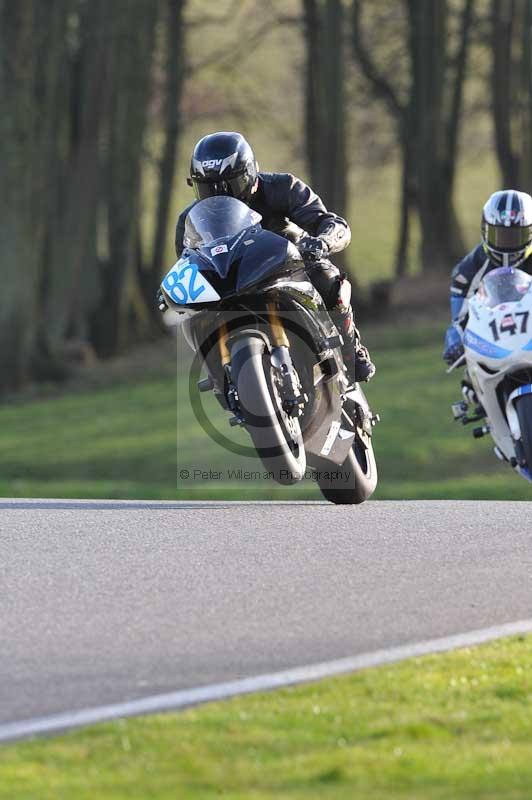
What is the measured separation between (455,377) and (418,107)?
917 cm

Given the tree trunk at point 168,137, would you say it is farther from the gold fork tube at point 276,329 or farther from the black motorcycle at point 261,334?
the gold fork tube at point 276,329

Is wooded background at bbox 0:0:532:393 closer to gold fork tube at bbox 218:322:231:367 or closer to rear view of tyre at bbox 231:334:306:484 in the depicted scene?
gold fork tube at bbox 218:322:231:367

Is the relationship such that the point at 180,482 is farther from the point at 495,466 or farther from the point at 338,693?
the point at 338,693

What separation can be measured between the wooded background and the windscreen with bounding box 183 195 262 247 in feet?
60.5

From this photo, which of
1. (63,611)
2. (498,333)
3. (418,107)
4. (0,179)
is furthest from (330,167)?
(63,611)

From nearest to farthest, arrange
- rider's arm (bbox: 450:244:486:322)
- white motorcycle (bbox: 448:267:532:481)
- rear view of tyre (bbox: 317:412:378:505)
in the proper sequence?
white motorcycle (bbox: 448:267:532:481), rear view of tyre (bbox: 317:412:378:505), rider's arm (bbox: 450:244:486:322)

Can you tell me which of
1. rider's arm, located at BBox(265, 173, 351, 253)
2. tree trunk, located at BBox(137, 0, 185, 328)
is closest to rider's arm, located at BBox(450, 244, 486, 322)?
rider's arm, located at BBox(265, 173, 351, 253)

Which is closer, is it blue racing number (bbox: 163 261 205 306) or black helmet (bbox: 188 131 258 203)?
blue racing number (bbox: 163 261 205 306)

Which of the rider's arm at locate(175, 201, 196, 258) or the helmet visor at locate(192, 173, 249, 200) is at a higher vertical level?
the helmet visor at locate(192, 173, 249, 200)

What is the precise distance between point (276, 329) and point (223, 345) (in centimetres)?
29

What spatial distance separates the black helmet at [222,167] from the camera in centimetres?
929

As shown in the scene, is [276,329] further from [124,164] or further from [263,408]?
[124,164]

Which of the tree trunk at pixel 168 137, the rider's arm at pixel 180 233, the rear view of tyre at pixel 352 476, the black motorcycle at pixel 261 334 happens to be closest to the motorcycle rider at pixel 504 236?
the rear view of tyre at pixel 352 476

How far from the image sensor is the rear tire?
28.9ft
